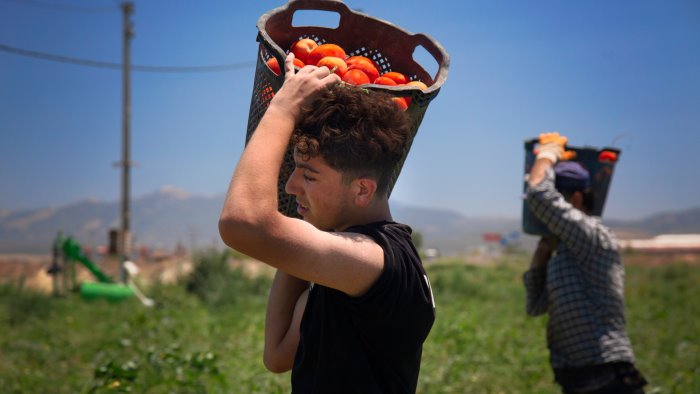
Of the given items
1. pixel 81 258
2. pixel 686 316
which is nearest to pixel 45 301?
pixel 81 258

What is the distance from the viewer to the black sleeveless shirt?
1650mm

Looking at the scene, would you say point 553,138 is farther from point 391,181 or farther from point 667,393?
point 667,393

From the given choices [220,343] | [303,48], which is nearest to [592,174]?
[303,48]

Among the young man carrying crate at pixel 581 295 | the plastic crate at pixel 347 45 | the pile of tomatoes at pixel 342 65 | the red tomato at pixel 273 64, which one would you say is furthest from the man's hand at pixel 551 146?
the red tomato at pixel 273 64

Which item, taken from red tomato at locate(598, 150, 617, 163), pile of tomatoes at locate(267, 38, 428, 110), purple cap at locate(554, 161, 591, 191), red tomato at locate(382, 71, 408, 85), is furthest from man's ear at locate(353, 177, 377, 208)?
red tomato at locate(598, 150, 617, 163)

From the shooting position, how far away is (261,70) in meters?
1.92

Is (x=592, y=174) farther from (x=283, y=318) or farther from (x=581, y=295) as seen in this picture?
(x=283, y=318)

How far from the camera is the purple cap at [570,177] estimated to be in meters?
3.79

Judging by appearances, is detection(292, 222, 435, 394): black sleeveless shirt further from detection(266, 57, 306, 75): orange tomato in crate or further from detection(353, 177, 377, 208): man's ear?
detection(266, 57, 306, 75): orange tomato in crate

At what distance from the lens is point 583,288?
362 centimetres

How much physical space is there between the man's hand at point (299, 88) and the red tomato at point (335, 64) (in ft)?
0.72

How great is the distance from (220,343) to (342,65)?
6411mm

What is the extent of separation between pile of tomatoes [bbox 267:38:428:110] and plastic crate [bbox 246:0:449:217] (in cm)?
5

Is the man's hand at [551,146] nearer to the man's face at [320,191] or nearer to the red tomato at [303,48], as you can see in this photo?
the red tomato at [303,48]
